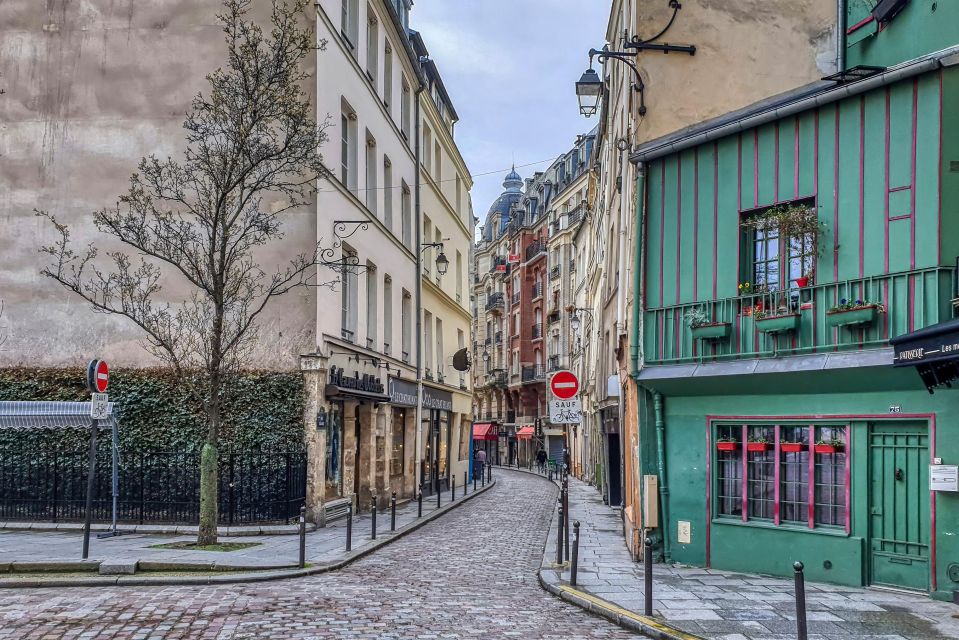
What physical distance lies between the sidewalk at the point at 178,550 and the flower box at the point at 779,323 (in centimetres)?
676

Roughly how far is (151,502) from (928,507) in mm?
12671

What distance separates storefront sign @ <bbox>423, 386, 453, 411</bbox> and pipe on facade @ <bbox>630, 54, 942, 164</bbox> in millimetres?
17097

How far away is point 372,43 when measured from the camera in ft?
80.8

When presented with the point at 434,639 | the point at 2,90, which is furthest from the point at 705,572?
the point at 2,90

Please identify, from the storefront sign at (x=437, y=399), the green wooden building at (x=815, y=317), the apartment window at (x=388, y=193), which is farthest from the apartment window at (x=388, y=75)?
the green wooden building at (x=815, y=317)

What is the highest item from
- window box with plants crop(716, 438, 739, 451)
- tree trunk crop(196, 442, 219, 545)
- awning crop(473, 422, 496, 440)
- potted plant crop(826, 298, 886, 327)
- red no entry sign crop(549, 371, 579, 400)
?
potted plant crop(826, 298, 886, 327)

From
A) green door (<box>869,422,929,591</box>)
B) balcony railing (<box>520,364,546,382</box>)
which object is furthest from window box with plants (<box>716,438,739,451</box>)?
balcony railing (<box>520,364,546,382</box>)

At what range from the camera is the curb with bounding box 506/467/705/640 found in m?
8.74

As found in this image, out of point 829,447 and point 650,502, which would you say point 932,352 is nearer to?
point 829,447

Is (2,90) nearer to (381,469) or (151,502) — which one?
(151,502)

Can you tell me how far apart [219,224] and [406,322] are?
34.5 feet

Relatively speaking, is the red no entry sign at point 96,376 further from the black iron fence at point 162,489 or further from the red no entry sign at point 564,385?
the red no entry sign at point 564,385

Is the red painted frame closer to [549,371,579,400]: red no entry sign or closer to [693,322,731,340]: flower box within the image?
[693,322,731,340]: flower box

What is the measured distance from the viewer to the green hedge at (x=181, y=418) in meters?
18.0
